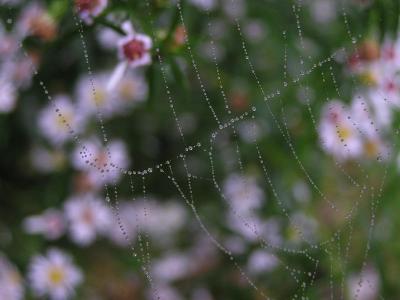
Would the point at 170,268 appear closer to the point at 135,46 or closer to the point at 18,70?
the point at 18,70

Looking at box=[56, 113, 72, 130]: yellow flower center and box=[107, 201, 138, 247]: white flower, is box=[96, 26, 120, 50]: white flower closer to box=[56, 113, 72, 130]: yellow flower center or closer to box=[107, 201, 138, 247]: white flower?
box=[56, 113, 72, 130]: yellow flower center

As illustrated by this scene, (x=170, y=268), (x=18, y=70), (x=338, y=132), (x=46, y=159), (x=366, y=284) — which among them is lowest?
(x=366, y=284)

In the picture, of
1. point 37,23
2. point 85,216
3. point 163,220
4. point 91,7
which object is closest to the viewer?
point 91,7

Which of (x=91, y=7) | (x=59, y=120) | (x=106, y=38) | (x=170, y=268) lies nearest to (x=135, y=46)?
(x=91, y=7)

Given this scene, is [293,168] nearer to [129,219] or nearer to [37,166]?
[129,219]

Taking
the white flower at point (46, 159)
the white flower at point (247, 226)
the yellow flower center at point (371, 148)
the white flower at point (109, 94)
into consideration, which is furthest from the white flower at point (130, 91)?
the yellow flower center at point (371, 148)

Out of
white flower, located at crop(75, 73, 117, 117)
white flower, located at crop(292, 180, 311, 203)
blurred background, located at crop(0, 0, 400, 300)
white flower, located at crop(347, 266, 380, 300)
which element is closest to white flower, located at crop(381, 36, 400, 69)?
blurred background, located at crop(0, 0, 400, 300)
